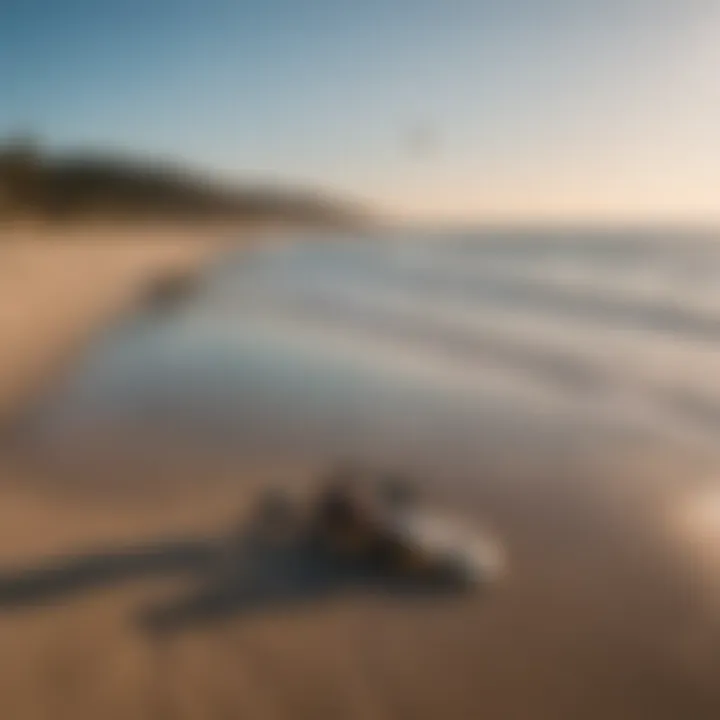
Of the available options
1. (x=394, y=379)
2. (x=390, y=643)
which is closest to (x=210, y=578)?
(x=390, y=643)

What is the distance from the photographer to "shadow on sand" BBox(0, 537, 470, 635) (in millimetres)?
3742

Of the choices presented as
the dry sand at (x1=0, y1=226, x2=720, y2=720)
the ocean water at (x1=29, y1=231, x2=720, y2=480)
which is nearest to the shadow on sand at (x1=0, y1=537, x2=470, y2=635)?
the dry sand at (x1=0, y1=226, x2=720, y2=720)

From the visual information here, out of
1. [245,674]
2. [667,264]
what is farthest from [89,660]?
[667,264]

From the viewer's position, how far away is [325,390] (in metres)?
7.63

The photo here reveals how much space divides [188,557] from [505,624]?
61.0 inches

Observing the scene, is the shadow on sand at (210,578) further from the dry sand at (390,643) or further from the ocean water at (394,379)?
the ocean water at (394,379)

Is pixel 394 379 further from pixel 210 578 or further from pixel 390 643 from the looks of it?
pixel 390 643

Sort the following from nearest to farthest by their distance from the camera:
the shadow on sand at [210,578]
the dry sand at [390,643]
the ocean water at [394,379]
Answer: the dry sand at [390,643] → the shadow on sand at [210,578] → the ocean water at [394,379]

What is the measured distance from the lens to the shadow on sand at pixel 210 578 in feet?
12.3

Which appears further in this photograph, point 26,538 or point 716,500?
point 716,500

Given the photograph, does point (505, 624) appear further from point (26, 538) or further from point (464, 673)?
point (26, 538)

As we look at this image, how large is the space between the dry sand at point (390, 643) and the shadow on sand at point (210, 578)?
64 mm

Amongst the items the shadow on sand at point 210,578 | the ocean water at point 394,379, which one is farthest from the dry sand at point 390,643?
the ocean water at point 394,379

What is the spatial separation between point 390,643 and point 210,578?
3.17 ft
